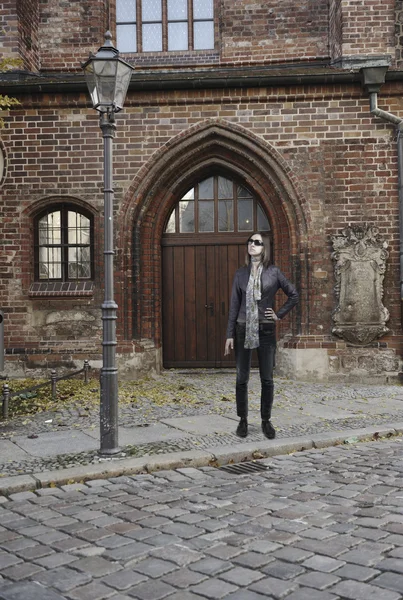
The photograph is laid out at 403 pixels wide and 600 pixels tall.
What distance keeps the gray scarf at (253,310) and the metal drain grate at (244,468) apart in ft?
4.09

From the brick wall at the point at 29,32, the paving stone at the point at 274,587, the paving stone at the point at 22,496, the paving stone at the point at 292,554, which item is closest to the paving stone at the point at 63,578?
the paving stone at the point at 274,587

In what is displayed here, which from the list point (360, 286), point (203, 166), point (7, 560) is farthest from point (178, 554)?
point (203, 166)

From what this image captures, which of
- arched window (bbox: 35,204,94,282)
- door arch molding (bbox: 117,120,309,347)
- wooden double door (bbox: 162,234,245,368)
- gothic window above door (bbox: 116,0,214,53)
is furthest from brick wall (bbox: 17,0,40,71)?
wooden double door (bbox: 162,234,245,368)

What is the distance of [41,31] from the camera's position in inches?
482

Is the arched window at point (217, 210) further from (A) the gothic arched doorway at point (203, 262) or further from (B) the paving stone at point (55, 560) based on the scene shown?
(B) the paving stone at point (55, 560)

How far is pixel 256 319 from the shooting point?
265 inches

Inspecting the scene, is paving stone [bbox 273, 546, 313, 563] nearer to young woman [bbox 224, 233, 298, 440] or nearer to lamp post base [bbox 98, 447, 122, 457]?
lamp post base [bbox 98, 447, 122, 457]

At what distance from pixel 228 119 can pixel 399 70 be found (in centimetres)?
299

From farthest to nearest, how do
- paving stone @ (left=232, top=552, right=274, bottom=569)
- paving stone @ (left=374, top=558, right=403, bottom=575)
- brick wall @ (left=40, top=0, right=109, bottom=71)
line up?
brick wall @ (left=40, top=0, right=109, bottom=71) < paving stone @ (left=232, top=552, right=274, bottom=569) < paving stone @ (left=374, top=558, right=403, bottom=575)

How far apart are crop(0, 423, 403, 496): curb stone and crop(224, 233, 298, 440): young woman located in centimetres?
39

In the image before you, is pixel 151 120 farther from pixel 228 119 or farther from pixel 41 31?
pixel 41 31

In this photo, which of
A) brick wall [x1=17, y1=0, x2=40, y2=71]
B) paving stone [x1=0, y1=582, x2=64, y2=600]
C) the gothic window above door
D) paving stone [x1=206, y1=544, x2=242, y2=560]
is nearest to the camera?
paving stone [x1=0, y1=582, x2=64, y2=600]

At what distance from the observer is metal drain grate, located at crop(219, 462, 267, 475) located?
Result: 5.72m

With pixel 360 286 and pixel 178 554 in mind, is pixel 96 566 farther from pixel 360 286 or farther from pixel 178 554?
pixel 360 286
